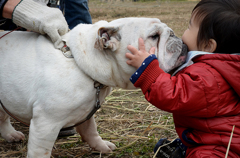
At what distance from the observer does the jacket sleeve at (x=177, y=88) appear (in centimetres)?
173

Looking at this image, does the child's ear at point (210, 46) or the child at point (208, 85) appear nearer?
the child at point (208, 85)

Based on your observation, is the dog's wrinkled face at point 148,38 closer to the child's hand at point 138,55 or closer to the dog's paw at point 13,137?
the child's hand at point 138,55

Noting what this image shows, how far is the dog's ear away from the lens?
6.11 feet

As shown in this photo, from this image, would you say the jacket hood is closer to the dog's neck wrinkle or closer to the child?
the child

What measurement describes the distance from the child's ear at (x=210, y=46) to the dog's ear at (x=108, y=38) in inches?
23.3

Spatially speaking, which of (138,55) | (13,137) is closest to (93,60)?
(138,55)

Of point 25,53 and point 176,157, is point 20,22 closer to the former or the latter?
point 25,53

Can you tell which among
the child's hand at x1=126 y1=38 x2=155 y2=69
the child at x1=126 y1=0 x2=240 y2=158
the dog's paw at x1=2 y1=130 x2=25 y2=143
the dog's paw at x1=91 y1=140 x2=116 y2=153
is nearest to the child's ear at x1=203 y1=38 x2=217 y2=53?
the child at x1=126 y1=0 x2=240 y2=158

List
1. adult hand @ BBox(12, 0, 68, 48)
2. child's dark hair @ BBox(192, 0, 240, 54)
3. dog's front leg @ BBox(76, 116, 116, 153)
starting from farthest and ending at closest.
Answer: dog's front leg @ BBox(76, 116, 116, 153), adult hand @ BBox(12, 0, 68, 48), child's dark hair @ BBox(192, 0, 240, 54)

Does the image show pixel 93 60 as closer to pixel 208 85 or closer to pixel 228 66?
pixel 208 85

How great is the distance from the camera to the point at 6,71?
2.01 metres

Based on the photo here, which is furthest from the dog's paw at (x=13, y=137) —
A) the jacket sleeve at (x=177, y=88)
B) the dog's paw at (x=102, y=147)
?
the jacket sleeve at (x=177, y=88)

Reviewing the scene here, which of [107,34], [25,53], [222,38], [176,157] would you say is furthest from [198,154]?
[25,53]

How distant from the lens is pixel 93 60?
194cm
